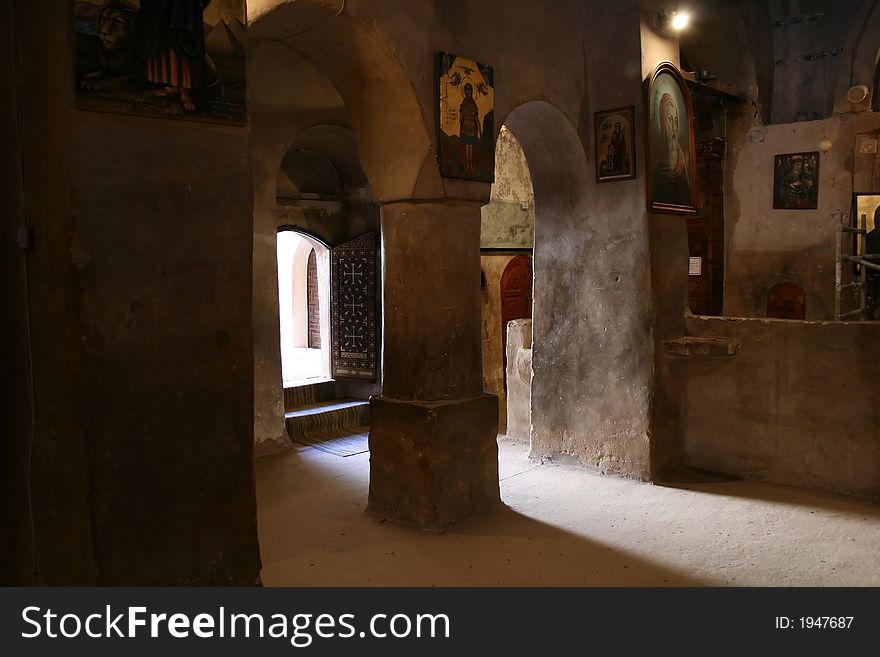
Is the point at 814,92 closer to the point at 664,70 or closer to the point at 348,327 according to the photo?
the point at 664,70

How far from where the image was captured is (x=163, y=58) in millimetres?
3000

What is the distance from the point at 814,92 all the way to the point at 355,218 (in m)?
7.69

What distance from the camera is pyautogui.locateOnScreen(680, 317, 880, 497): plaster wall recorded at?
19.0 ft

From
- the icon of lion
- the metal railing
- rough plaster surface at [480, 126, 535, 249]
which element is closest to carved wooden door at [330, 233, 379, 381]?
rough plaster surface at [480, 126, 535, 249]

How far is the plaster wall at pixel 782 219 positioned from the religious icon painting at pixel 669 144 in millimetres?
4598

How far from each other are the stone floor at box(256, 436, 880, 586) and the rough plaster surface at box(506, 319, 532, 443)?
4.47 feet

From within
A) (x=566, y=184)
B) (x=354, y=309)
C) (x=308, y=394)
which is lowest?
(x=308, y=394)

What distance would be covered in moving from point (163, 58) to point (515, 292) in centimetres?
806

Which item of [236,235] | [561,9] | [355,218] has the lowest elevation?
[236,235]

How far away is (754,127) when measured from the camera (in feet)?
35.8

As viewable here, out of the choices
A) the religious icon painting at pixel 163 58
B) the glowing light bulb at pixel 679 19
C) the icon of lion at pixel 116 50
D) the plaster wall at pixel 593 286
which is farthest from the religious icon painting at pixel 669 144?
the icon of lion at pixel 116 50

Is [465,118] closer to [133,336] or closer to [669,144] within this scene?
[669,144]

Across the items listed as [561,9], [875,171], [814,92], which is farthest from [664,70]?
[814,92]

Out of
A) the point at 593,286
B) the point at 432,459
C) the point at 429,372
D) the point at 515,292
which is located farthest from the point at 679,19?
the point at 515,292
